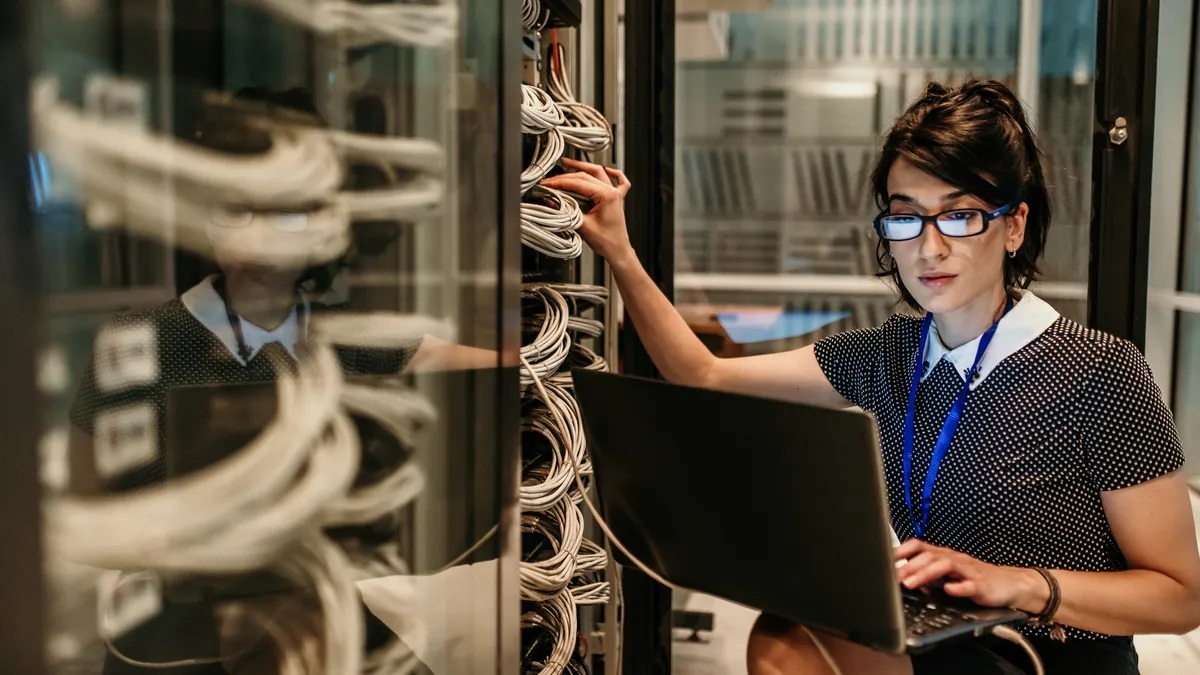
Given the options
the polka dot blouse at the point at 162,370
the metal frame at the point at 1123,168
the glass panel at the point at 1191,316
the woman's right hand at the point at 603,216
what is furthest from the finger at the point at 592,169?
the glass panel at the point at 1191,316

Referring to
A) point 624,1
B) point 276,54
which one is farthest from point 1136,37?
point 276,54

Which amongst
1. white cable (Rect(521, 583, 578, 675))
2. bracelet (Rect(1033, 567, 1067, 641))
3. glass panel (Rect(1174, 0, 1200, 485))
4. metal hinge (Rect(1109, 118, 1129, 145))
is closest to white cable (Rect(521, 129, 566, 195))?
white cable (Rect(521, 583, 578, 675))

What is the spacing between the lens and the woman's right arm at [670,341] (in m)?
1.58

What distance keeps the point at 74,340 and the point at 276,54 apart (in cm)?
25

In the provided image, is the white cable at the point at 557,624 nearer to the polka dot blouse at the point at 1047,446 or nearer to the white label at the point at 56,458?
the polka dot blouse at the point at 1047,446

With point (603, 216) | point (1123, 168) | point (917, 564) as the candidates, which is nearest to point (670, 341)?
point (603, 216)

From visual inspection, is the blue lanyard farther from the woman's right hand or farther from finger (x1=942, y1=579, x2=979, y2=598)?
the woman's right hand

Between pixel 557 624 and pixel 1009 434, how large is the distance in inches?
27.0

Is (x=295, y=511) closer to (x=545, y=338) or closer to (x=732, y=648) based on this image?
(x=545, y=338)

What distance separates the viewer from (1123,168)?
1909mm

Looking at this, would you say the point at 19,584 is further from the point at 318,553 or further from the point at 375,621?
the point at 375,621

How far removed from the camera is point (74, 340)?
20.5 inches

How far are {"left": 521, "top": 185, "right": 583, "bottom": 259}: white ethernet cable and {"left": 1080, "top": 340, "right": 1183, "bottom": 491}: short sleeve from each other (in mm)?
723

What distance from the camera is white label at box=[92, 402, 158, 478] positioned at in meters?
0.55
